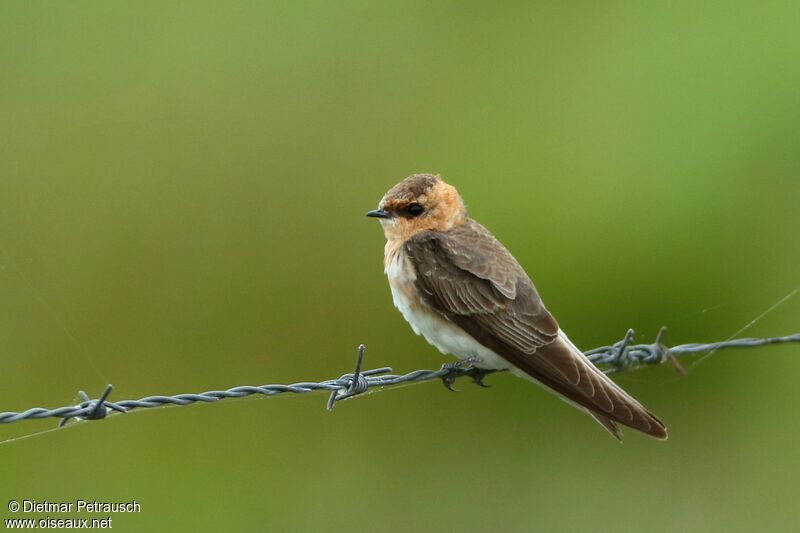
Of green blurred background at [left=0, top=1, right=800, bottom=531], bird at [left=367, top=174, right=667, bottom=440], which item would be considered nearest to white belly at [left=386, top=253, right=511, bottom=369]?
bird at [left=367, top=174, right=667, bottom=440]

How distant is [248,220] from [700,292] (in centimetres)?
346

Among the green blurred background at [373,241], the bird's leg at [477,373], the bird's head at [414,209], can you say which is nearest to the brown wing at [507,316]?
the bird's head at [414,209]

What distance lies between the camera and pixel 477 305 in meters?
6.03

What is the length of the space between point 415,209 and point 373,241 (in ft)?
10.7

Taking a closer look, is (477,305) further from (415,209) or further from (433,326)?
(415,209)

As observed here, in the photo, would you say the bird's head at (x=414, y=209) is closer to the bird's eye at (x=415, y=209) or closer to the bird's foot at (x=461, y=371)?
the bird's eye at (x=415, y=209)

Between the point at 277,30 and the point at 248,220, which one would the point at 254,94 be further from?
the point at 248,220

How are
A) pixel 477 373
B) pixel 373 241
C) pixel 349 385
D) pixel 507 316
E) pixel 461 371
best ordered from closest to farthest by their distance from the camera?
1. pixel 349 385
2. pixel 507 316
3. pixel 461 371
4. pixel 477 373
5. pixel 373 241

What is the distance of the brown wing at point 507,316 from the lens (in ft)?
18.1

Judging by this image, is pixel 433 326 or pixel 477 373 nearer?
pixel 433 326

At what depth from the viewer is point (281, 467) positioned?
27.3ft

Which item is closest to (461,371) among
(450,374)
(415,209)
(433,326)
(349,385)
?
(450,374)

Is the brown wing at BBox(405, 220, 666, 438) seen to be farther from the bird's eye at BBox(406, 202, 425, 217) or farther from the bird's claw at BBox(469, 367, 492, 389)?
the bird's claw at BBox(469, 367, 492, 389)

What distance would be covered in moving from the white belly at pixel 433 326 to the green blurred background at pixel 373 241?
6.73 ft
